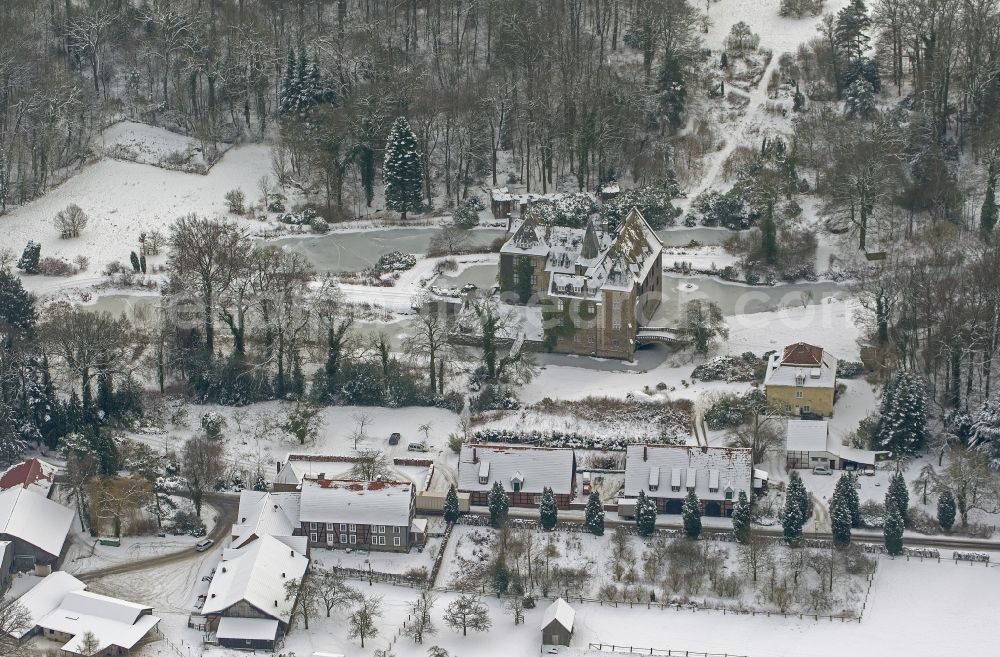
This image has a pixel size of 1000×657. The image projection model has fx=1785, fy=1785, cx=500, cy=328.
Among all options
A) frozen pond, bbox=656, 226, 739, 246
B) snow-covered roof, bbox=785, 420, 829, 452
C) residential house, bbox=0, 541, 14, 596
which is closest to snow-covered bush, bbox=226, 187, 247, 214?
frozen pond, bbox=656, 226, 739, 246

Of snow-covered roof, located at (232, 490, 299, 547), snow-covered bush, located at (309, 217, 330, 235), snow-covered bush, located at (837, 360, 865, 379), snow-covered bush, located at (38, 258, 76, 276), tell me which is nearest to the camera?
snow-covered roof, located at (232, 490, 299, 547)

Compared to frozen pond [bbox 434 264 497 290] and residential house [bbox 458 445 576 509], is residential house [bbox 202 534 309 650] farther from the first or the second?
frozen pond [bbox 434 264 497 290]

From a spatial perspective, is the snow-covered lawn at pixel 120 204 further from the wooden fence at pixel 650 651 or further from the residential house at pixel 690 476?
the wooden fence at pixel 650 651

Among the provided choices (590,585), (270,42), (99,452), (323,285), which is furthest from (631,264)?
(270,42)

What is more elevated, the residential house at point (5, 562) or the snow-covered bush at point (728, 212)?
the snow-covered bush at point (728, 212)

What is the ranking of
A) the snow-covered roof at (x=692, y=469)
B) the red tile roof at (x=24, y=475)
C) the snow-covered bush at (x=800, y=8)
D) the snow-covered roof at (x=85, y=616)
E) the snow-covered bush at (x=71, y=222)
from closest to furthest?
the snow-covered roof at (x=85, y=616), the snow-covered roof at (x=692, y=469), the red tile roof at (x=24, y=475), the snow-covered bush at (x=71, y=222), the snow-covered bush at (x=800, y=8)

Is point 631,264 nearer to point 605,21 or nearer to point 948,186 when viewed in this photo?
point 948,186

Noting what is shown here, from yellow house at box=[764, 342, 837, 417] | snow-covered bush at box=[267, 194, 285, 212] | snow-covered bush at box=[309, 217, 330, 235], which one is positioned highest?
snow-covered bush at box=[267, 194, 285, 212]

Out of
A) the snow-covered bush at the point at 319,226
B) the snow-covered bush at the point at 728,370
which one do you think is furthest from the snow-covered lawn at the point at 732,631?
the snow-covered bush at the point at 319,226
